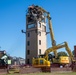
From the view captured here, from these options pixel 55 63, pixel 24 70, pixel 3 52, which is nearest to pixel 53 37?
pixel 55 63

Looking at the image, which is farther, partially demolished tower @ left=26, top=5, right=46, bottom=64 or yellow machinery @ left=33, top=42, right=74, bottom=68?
partially demolished tower @ left=26, top=5, right=46, bottom=64

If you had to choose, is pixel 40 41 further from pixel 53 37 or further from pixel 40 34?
A: pixel 53 37

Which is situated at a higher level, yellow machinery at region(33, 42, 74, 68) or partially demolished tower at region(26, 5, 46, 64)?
partially demolished tower at region(26, 5, 46, 64)

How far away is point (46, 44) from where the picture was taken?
260ft

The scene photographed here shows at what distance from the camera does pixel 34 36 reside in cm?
7575

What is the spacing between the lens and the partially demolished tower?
74500 millimetres

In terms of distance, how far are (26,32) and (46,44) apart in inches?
335

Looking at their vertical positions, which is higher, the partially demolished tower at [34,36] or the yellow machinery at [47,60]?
the partially demolished tower at [34,36]

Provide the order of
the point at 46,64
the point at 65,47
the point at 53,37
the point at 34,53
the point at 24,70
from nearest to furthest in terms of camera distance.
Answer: the point at 24,70 < the point at 46,64 < the point at 65,47 < the point at 53,37 < the point at 34,53

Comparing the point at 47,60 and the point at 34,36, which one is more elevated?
the point at 34,36

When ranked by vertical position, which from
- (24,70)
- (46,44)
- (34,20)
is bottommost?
(24,70)

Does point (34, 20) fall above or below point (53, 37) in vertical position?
above

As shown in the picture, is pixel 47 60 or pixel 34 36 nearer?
pixel 47 60

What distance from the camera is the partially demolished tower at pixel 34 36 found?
7450cm
